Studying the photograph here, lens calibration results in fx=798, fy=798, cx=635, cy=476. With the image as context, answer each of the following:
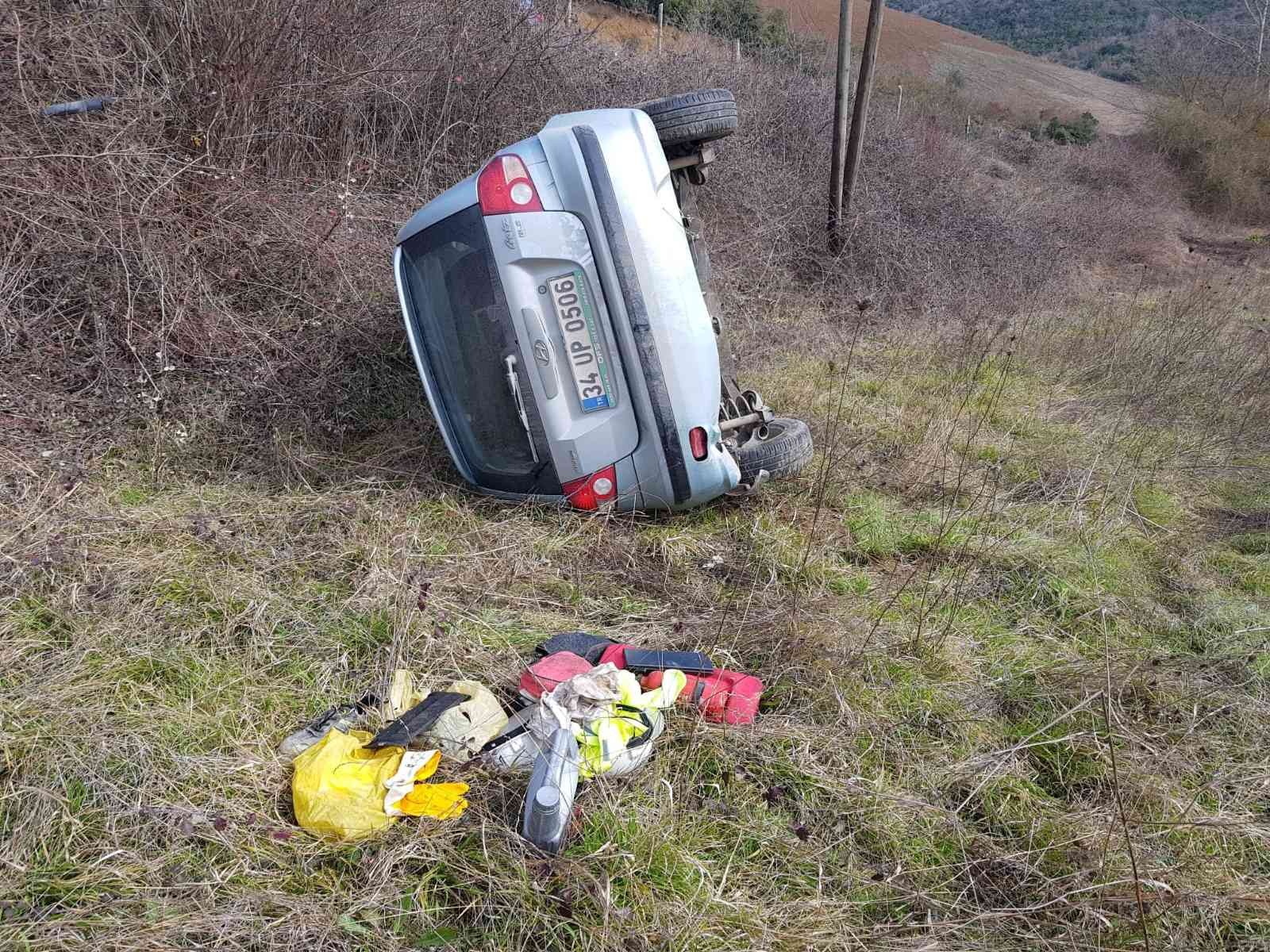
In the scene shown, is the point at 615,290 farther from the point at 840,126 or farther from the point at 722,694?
the point at 840,126

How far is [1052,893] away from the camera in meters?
2.13

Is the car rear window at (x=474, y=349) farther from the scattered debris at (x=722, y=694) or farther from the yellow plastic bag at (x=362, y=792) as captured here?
the yellow plastic bag at (x=362, y=792)

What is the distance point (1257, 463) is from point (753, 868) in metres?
4.94

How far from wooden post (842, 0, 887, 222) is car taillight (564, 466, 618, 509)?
7026 millimetres

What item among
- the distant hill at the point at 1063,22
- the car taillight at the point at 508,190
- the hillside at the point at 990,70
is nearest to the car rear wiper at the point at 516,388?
the car taillight at the point at 508,190

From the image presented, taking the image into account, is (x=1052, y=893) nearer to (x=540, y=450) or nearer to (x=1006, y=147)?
(x=540, y=450)

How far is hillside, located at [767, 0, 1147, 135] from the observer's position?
2341cm

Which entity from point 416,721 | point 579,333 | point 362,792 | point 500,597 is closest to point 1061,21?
point 579,333

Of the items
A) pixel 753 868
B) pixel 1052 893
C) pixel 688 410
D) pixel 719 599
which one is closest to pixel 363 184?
pixel 688 410

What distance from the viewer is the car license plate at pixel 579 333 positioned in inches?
137

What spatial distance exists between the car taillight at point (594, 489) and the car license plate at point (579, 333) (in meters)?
0.39

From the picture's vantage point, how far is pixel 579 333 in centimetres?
351

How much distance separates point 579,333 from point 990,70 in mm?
32872

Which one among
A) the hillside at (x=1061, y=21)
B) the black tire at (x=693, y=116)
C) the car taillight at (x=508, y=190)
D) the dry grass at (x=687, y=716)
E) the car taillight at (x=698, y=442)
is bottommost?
the dry grass at (x=687, y=716)
